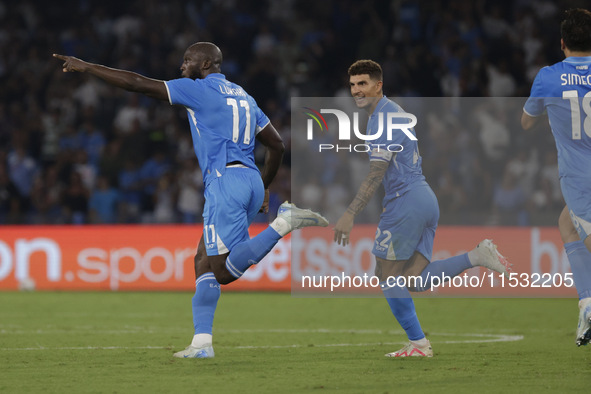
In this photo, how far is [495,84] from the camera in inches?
664

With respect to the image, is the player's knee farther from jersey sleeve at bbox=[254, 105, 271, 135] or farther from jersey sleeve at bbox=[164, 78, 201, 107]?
jersey sleeve at bbox=[164, 78, 201, 107]

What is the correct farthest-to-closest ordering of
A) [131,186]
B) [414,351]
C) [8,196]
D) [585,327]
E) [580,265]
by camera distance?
[131,186] < [8,196] < [414,351] < [580,265] < [585,327]

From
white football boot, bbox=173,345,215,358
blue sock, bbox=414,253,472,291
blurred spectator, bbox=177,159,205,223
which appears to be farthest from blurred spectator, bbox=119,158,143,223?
blue sock, bbox=414,253,472,291

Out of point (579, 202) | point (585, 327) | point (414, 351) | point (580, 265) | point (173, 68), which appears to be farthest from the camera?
point (173, 68)

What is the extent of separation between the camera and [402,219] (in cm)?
733

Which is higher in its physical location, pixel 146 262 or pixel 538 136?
pixel 538 136

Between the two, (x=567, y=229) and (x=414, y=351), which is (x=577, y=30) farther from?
(x=414, y=351)

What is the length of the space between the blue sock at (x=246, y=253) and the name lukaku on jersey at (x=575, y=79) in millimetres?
2383

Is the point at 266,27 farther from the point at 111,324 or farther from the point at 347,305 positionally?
the point at 111,324

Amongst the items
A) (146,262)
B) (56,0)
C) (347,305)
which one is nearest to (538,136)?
(347,305)

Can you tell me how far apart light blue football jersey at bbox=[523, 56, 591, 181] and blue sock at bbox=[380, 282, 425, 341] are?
1.49 meters

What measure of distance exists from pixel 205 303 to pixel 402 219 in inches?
65.2

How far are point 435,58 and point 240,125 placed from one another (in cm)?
1061

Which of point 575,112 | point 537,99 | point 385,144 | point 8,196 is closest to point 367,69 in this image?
point 385,144
